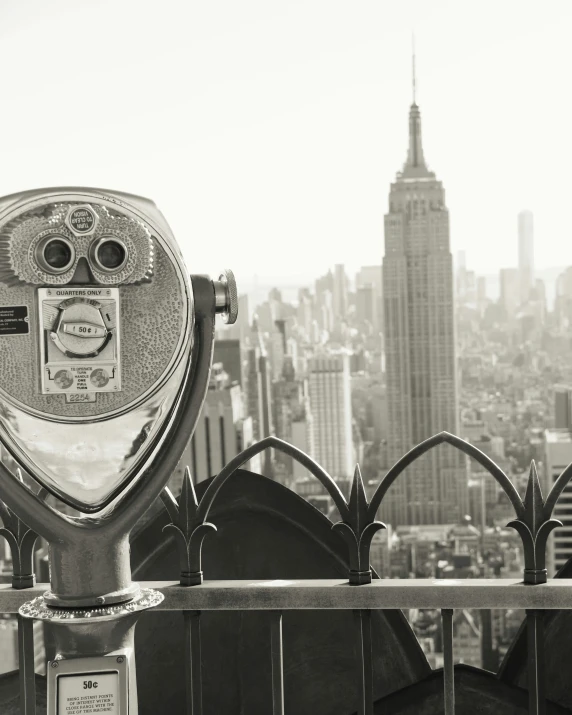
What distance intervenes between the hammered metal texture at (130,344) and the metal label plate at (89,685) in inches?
14.5

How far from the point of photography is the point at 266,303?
2789 cm

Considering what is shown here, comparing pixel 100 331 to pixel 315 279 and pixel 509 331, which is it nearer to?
pixel 509 331

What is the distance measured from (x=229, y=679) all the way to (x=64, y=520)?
81 cm

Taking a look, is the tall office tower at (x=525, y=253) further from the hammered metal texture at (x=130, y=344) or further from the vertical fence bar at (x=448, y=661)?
the hammered metal texture at (x=130, y=344)

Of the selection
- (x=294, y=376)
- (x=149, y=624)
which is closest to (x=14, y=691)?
(x=149, y=624)

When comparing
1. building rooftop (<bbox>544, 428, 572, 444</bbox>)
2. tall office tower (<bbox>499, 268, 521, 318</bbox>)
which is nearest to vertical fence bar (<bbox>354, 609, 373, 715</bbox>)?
building rooftop (<bbox>544, 428, 572, 444</bbox>)

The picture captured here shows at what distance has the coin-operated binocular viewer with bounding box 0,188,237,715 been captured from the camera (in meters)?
1.30

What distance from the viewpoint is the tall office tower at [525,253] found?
3119 centimetres

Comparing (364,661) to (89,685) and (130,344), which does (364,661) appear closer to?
(89,685)

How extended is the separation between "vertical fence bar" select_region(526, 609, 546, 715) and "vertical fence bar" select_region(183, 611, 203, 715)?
0.64 m

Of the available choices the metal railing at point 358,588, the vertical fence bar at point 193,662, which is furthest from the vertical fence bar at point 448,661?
the vertical fence bar at point 193,662

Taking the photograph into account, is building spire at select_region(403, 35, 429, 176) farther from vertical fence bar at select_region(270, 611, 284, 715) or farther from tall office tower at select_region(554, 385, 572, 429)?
vertical fence bar at select_region(270, 611, 284, 715)

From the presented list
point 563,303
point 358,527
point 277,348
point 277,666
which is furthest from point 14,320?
point 563,303

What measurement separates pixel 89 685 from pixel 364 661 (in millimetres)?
610
